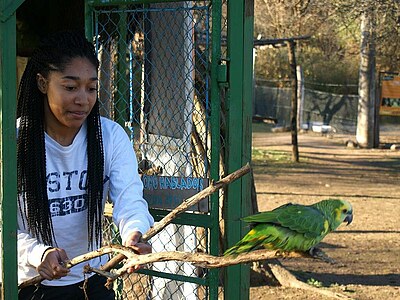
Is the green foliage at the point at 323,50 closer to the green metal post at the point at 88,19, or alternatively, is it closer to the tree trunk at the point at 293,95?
the tree trunk at the point at 293,95

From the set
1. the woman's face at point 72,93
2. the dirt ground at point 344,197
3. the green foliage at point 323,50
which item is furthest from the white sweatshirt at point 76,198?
the green foliage at point 323,50

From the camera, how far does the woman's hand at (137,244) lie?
2496mm

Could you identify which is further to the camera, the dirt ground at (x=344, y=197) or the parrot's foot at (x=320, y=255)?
the dirt ground at (x=344, y=197)

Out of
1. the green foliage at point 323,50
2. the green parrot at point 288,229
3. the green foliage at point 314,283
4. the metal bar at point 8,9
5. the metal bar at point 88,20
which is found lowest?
the green foliage at point 314,283

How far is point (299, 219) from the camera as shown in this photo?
97.2 inches

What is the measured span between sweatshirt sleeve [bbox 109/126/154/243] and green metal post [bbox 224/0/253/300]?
1014 millimetres

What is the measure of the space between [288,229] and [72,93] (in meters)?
0.92

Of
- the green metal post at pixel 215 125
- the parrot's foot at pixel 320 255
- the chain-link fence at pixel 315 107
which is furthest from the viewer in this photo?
the chain-link fence at pixel 315 107

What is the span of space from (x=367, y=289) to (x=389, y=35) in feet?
22.9

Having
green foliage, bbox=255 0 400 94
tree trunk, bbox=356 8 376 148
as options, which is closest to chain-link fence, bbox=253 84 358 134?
green foliage, bbox=255 0 400 94

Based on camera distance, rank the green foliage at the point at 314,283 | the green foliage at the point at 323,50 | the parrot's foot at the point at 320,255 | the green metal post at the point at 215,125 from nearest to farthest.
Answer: the parrot's foot at the point at 320,255 < the green metal post at the point at 215,125 < the green foliage at the point at 314,283 < the green foliage at the point at 323,50

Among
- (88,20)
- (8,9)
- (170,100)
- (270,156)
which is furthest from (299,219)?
(270,156)

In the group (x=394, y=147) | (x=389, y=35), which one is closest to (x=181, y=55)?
(x=389, y=35)

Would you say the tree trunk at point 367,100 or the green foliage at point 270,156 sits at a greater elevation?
the tree trunk at point 367,100
